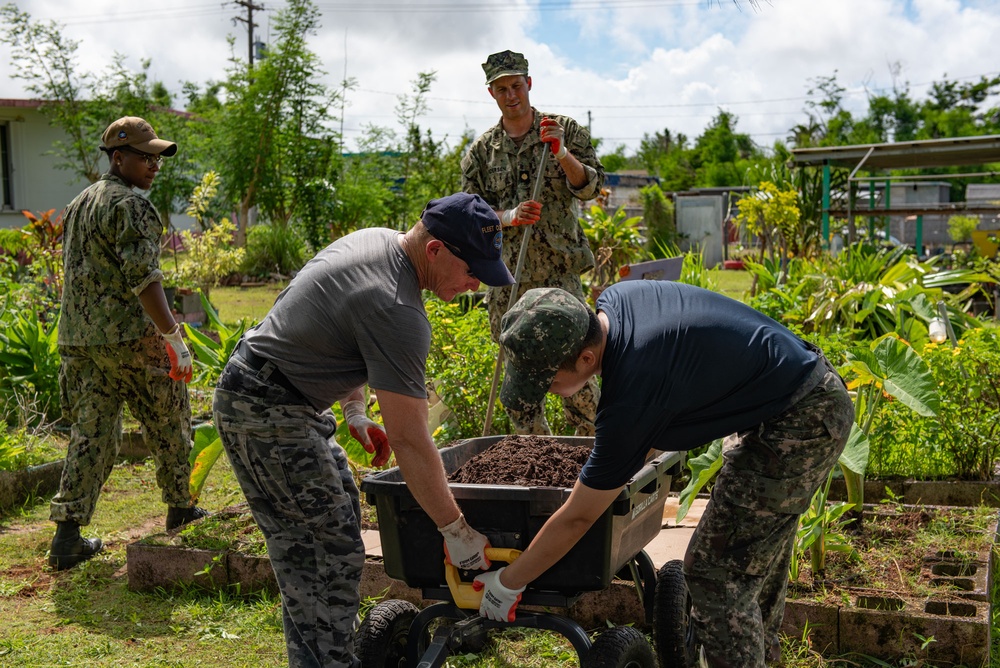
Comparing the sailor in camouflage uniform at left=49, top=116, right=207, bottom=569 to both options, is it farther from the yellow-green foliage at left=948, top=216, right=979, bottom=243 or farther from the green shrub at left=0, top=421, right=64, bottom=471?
the yellow-green foliage at left=948, top=216, right=979, bottom=243

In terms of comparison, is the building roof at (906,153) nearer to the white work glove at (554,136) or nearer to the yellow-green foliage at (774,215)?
the yellow-green foliage at (774,215)

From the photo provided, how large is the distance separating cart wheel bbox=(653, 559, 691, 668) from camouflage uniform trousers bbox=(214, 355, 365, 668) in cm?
100

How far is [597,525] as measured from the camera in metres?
2.64

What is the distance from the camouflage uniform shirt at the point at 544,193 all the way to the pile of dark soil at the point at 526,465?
186 cm

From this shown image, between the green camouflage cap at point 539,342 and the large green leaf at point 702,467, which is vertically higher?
the green camouflage cap at point 539,342

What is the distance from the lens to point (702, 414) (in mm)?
2529

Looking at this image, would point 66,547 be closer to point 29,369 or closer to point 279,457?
point 279,457

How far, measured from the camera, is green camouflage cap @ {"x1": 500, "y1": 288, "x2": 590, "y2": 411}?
7.69 ft

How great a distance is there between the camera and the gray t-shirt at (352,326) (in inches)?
101

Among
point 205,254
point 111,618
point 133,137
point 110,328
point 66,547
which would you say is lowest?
point 111,618

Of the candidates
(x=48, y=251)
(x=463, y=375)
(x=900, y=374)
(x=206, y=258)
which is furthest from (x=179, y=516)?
(x=206, y=258)

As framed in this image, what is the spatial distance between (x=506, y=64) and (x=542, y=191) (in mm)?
681

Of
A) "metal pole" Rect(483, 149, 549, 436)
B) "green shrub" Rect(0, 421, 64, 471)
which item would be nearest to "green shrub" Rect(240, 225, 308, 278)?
"green shrub" Rect(0, 421, 64, 471)

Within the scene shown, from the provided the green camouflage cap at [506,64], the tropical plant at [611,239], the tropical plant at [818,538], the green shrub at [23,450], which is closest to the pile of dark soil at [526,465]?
the tropical plant at [818,538]
